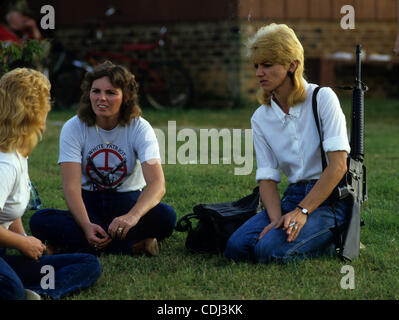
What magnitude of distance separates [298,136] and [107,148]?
118cm

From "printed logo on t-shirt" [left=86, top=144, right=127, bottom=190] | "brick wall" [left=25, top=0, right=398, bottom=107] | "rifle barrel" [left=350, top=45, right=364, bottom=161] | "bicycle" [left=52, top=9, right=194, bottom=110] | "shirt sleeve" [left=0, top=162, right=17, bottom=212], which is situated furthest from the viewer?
"brick wall" [left=25, top=0, right=398, bottom=107]

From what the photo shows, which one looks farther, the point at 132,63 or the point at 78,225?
the point at 132,63

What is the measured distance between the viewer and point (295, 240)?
3881 millimetres

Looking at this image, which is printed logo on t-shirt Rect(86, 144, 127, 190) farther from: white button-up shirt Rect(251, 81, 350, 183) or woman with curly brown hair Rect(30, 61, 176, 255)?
white button-up shirt Rect(251, 81, 350, 183)

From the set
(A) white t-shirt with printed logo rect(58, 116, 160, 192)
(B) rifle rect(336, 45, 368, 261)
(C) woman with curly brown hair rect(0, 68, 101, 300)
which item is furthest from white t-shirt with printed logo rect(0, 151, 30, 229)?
(B) rifle rect(336, 45, 368, 261)

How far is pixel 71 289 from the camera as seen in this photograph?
3379mm

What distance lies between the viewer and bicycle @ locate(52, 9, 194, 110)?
13875mm

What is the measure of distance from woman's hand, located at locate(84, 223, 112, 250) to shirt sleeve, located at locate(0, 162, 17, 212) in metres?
0.84

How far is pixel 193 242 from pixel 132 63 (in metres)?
11.0

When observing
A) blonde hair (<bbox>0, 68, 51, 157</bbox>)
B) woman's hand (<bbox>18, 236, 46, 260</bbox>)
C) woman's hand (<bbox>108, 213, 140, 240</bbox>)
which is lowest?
woman's hand (<bbox>108, 213, 140, 240</bbox>)

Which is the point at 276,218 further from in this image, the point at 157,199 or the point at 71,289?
the point at 71,289

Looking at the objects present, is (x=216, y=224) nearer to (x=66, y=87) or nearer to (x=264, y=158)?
(x=264, y=158)

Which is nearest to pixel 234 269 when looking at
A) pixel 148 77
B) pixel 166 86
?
pixel 166 86
